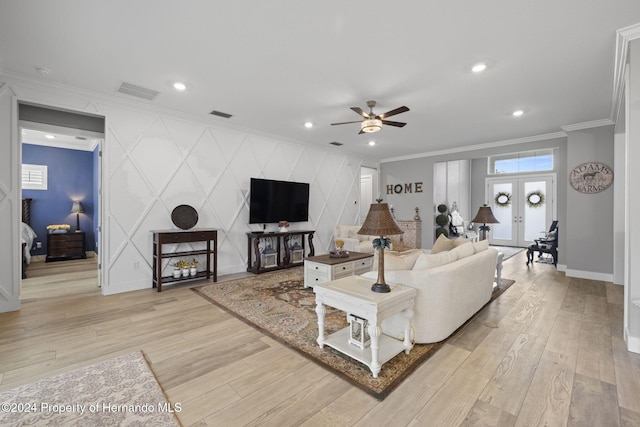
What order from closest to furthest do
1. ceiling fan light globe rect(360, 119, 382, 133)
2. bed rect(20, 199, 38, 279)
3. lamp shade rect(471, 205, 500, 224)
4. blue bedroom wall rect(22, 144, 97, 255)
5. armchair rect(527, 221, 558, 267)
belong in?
1. ceiling fan light globe rect(360, 119, 382, 133)
2. lamp shade rect(471, 205, 500, 224)
3. bed rect(20, 199, 38, 279)
4. armchair rect(527, 221, 558, 267)
5. blue bedroom wall rect(22, 144, 97, 255)

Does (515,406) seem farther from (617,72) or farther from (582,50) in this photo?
(617,72)

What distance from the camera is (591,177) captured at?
16.3 ft

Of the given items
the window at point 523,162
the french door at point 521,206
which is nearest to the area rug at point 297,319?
the french door at point 521,206

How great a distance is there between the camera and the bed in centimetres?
522

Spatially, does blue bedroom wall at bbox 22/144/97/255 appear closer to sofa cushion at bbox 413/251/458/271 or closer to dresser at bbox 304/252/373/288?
dresser at bbox 304/252/373/288

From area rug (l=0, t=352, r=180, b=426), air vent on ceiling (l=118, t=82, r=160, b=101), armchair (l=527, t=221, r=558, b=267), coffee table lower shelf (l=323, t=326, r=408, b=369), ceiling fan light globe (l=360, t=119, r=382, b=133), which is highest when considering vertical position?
air vent on ceiling (l=118, t=82, r=160, b=101)

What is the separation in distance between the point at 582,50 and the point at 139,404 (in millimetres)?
4735

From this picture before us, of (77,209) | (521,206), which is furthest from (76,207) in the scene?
(521,206)

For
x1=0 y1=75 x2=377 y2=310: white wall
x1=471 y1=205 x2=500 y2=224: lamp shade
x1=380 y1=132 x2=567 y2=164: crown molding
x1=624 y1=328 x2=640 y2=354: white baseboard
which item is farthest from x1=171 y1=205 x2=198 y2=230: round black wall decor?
x1=380 y1=132 x2=567 y2=164: crown molding

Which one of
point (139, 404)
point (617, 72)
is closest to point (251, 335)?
point (139, 404)

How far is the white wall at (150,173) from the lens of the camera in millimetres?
3453

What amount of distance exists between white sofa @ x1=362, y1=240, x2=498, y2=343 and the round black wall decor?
128 inches

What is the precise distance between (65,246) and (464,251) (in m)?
8.04

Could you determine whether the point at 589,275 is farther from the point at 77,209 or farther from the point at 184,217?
the point at 77,209
